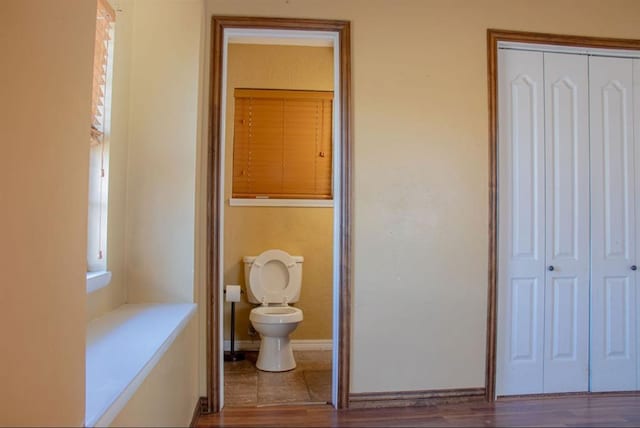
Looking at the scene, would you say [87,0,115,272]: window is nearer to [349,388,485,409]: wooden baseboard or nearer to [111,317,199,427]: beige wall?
[111,317,199,427]: beige wall

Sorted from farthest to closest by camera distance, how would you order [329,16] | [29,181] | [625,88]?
[625,88] < [329,16] < [29,181]

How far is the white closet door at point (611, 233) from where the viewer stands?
9.75ft

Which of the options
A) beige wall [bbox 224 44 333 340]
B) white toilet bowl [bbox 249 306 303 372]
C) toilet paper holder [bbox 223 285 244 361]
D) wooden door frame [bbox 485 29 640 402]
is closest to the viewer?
wooden door frame [bbox 485 29 640 402]

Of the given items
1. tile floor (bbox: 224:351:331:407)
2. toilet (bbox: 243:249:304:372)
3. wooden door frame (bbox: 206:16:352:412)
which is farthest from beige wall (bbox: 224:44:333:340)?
wooden door frame (bbox: 206:16:352:412)

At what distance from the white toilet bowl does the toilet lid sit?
0.31 meters

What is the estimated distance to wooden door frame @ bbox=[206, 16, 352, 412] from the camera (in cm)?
268

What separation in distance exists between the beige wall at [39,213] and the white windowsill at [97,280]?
1.06m

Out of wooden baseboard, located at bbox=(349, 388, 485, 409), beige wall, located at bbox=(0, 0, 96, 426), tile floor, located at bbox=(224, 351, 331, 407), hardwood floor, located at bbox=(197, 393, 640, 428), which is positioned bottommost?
tile floor, located at bbox=(224, 351, 331, 407)

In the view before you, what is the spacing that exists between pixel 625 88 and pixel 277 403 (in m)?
2.95

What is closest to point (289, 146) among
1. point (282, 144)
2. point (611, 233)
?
point (282, 144)

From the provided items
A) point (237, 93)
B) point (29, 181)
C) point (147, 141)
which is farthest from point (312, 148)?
point (29, 181)

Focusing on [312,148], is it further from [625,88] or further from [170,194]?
[625,88]

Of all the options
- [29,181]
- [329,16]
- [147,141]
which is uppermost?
[329,16]

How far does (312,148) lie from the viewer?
166 inches
